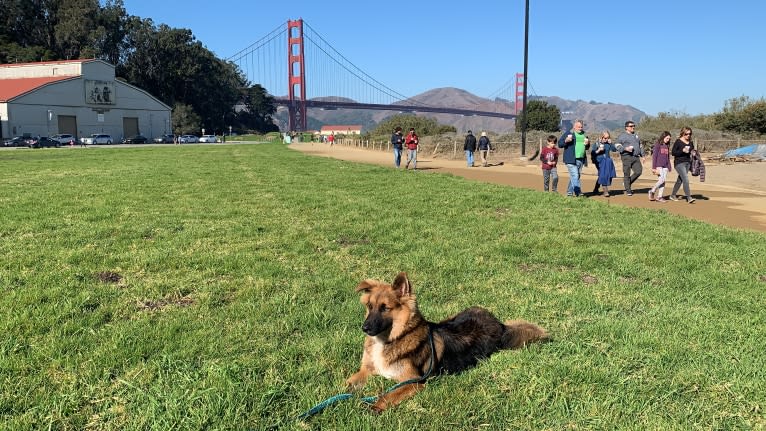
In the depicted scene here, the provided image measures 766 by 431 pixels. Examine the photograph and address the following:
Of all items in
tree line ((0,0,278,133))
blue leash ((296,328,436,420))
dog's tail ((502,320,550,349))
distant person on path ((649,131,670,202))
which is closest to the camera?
blue leash ((296,328,436,420))

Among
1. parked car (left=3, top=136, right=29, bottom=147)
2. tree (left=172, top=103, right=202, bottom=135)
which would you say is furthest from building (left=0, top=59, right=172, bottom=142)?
tree (left=172, top=103, right=202, bottom=135)

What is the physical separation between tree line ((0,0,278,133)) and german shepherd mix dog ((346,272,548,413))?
9493cm

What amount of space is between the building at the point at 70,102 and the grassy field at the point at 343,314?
66.6 m

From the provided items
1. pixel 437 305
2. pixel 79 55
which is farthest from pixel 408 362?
pixel 79 55

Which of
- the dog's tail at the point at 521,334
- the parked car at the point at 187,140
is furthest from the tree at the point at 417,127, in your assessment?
the dog's tail at the point at 521,334

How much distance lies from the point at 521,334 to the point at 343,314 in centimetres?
142

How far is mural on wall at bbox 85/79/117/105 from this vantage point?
237 feet

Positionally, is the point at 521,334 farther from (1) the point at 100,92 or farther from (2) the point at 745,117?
(1) the point at 100,92

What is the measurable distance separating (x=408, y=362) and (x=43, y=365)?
228cm

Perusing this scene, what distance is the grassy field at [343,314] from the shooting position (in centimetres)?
302

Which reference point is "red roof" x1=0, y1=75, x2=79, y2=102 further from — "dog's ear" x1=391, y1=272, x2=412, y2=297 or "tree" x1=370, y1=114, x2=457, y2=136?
"dog's ear" x1=391, y1=272, x2=412, y2=297

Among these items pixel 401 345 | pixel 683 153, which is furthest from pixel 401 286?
pixel 683 153

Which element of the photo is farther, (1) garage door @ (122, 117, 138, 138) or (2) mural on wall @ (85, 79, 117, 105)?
(1) garage door @ (122, 117, 138, 138)

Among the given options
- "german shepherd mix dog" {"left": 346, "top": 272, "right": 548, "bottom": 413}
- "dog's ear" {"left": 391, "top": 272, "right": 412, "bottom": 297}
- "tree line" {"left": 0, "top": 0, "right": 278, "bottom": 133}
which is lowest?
"german shepherd mix dog" {"left": 346, "top": 272, "right": 548, "bottom": 413}
